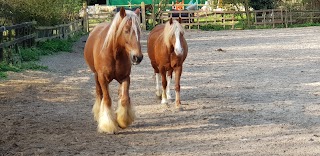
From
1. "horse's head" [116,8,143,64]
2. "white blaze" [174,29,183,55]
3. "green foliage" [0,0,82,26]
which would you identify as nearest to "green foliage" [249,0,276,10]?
"green foliage" [0,0,82,26]

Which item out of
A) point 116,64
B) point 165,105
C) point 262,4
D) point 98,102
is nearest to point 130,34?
point 116,64

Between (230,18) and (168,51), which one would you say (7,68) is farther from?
(230,18)

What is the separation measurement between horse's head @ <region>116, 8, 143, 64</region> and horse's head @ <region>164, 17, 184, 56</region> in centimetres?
210

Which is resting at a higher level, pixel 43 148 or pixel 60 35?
pixel 60 35

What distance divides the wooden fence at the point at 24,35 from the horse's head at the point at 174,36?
673cm

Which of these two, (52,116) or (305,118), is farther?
(52,116)

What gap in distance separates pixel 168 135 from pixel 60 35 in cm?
1823

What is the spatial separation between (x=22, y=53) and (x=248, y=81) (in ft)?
27.2

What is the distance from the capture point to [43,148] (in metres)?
7.06

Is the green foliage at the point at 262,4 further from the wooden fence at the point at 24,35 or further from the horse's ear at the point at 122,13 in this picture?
the horse's ear at the point at 122,13

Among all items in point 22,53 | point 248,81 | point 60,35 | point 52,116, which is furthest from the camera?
point 60,35

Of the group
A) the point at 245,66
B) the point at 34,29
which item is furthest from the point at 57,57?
the point at 245,66

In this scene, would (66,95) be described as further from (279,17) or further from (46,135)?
(279,17)

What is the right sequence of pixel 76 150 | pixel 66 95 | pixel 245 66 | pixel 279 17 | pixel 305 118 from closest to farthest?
pixel 76 150, pixel 305 118, pixel 66 95, pixel 245 66, pixel 279 17
